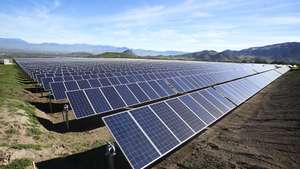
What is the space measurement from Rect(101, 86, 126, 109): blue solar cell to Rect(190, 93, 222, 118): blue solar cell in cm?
→ 432

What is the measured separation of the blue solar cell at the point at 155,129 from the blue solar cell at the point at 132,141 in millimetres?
294

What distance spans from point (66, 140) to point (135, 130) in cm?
599

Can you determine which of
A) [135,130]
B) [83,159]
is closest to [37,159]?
[83,159]

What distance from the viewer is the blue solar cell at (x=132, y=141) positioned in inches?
284

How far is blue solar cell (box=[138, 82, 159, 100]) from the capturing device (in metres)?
16.3

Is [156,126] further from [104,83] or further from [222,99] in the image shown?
[104,83]

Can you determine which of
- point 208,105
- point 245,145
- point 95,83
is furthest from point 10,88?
point 245,145

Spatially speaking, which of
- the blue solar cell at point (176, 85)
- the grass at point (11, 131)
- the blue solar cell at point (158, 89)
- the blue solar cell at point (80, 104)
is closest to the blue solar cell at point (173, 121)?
the blue solar cell at point (80, 104)

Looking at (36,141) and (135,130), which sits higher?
(135,130)

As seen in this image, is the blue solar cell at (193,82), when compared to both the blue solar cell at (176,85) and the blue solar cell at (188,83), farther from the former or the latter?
the blue solar cell at (176,85)

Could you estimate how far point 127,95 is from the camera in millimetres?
15055

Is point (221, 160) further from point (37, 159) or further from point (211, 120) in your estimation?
point (37, 159)

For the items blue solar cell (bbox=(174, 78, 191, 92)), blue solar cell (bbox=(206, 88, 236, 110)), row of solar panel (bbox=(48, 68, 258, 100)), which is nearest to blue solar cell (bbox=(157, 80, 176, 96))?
row of solar panel (bbox=(48, 68, 258, 100))

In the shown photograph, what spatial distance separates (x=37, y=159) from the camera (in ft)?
31.8
